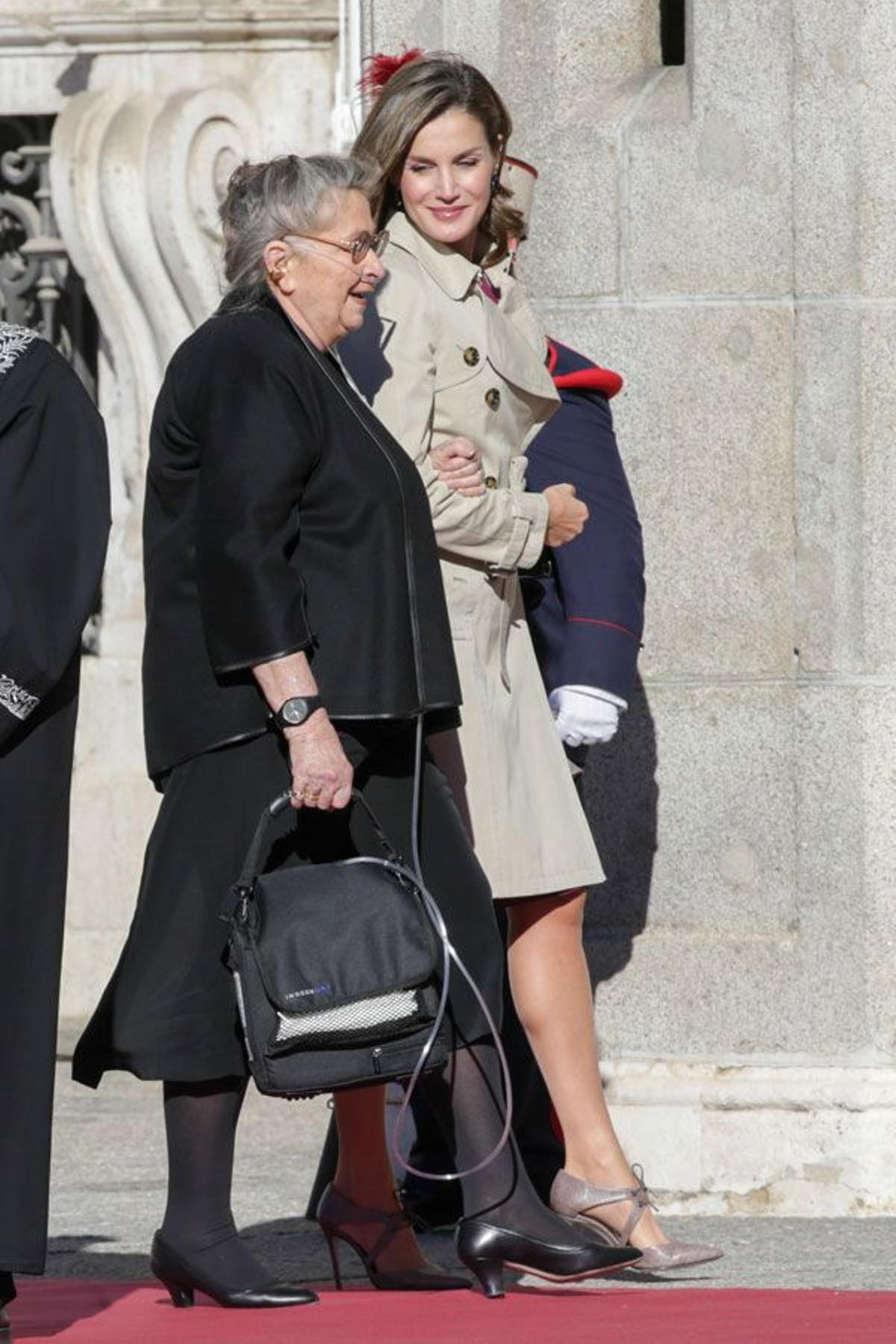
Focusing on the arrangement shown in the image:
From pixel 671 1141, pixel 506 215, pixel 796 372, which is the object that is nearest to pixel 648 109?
pixel 796 372

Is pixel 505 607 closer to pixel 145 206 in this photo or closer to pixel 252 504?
pixel 252 504

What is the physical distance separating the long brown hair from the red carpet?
1884 millimetres

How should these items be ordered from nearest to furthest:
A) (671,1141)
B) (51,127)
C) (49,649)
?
1. (49,649)
2. (671,1141)
3. (51,127)

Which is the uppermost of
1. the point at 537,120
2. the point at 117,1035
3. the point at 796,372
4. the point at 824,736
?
the point at 537,120

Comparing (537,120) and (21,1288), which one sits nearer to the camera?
(21,1288)

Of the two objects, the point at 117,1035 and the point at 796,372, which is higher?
the point at 796,372

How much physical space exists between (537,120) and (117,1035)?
2.52 metres

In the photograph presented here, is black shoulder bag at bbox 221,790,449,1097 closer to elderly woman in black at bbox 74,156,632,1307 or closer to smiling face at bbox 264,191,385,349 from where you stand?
elderly woman in black at bbox 74,156,632,1307

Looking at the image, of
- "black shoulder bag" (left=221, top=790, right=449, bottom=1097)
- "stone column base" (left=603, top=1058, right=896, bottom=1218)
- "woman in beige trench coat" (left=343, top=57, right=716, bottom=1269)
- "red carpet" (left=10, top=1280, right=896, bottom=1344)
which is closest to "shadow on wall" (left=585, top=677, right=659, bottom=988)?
"stone column base" (left=603, top=1058, right=896, bottom=1218)

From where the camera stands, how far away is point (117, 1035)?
191 inches

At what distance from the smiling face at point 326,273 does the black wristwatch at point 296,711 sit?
2.06 feet

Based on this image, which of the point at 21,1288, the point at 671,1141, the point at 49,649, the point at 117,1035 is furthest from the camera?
the point at 671,1141

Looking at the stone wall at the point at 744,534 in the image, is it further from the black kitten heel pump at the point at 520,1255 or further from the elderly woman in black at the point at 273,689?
the elderly woman in black at the point at 273,689

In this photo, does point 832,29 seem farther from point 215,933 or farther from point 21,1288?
point 21,1288
